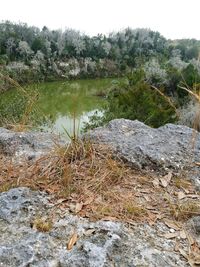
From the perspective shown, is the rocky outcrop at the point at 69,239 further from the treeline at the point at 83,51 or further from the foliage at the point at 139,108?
the treeline at the point at 83,51

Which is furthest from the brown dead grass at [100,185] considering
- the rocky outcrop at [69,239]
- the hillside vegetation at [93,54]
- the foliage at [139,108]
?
the hillside vegetation at [93,54]

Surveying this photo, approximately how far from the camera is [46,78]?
4419cm

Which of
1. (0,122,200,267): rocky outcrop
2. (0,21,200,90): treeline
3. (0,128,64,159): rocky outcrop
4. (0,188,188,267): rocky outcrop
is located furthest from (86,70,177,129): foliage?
(0,21,200,90): treeline

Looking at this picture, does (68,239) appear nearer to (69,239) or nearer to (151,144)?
(69,239)

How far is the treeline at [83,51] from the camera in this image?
157 ft

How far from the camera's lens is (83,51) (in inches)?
2291

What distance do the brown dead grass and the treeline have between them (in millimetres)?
39146

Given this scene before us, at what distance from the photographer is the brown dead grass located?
7.36ft

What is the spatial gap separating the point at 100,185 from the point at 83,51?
57241mm

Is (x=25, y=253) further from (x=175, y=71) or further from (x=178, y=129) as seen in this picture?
(x=175, y=71)

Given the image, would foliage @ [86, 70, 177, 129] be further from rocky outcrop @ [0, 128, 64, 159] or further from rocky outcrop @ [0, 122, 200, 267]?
rocky outcrop @ [0, 122, 200, 267]

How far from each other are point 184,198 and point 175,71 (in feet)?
89.0

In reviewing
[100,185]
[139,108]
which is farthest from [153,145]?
[139,108]

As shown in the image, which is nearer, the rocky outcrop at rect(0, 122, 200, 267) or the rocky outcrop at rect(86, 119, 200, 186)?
the rocky outcrop at rect(0, 122, 200, 267)
